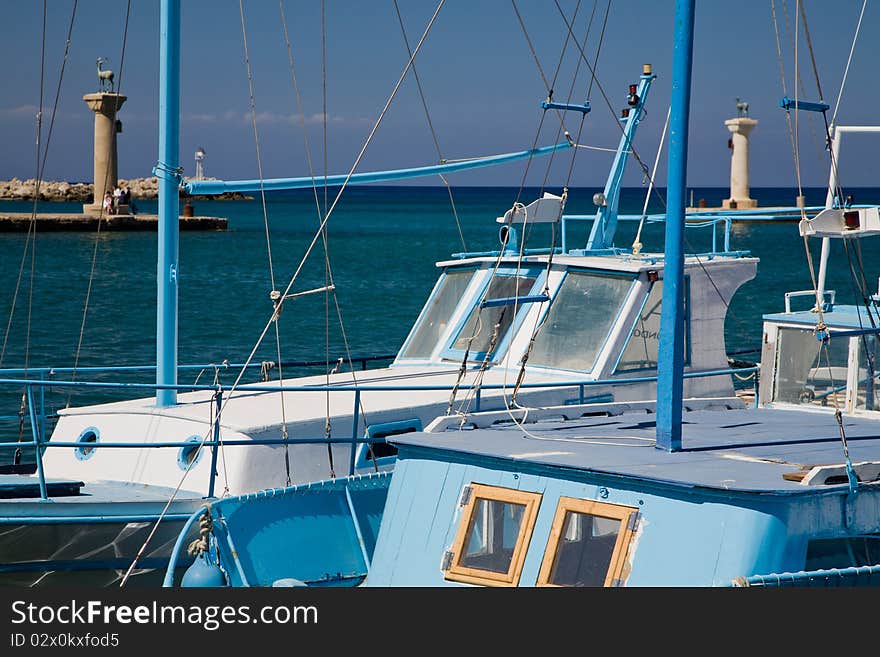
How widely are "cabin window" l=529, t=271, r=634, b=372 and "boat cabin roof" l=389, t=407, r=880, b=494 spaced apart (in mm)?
2799

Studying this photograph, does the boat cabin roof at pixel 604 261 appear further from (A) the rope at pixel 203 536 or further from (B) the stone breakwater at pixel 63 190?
(B) the stone breakwater at pixel 63 190

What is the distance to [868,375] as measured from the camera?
12227 millimetres

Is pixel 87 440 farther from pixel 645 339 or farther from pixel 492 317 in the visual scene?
pixel 645 339

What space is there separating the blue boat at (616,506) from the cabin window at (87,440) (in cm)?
255

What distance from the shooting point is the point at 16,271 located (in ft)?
205

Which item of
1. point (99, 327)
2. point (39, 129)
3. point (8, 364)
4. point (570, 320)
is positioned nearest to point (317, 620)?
point (570, 320)

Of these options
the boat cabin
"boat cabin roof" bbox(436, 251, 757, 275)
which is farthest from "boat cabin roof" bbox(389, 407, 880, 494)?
"boat cabin roof" bbox(436, 251, 757, 275)

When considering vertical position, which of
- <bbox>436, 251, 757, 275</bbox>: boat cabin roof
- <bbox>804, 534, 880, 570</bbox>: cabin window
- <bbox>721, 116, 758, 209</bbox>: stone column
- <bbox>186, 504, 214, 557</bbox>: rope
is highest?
<bbox>721, 116, 758, 209</bbox>: stone column

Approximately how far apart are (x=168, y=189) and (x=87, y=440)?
9.32 ft

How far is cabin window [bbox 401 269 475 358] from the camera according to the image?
15891 millimetres

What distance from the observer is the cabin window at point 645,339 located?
48.5 ft

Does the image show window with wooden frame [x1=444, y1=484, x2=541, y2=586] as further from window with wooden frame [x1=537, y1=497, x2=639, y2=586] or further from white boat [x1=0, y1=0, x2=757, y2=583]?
white boat [x1=0, y1=0, x2=757, y2=583]

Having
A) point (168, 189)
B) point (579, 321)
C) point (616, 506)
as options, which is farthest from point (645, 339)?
point (616, 506)

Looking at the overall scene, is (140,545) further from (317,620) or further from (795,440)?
(795,440)
